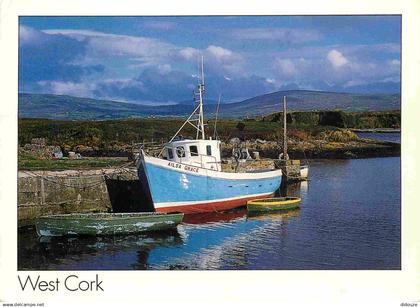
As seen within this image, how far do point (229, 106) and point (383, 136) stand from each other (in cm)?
298

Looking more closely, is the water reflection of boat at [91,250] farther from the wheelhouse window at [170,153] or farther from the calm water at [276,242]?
the wheelhouse window at [170,153]

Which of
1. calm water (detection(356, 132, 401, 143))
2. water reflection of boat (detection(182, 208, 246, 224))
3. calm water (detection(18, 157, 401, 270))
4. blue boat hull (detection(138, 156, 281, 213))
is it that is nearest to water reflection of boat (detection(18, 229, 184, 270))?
calm water (detection(18, 157, 401, 270))

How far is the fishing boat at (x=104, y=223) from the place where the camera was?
434 inches

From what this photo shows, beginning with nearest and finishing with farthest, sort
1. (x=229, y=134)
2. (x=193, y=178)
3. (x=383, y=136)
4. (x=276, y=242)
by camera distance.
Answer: (x=276, y=242) → (x=383, y=136) → (x=229, y=134) → (x=193, y=178)

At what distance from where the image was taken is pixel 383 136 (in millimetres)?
11281

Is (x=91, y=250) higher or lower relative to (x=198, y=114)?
lower


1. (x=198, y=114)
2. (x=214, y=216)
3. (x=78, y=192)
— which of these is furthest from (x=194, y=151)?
(x=78, y=192)

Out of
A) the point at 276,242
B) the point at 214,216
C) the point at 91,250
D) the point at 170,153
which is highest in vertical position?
A: the point at 170,153

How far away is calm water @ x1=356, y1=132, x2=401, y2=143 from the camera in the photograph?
1028 centimetres

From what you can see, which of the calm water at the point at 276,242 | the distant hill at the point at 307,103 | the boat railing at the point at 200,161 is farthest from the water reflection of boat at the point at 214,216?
the distant hill at the point at 307,103

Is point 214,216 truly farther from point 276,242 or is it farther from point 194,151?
point 276,242

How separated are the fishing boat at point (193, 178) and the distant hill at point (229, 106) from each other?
32.4 inches
